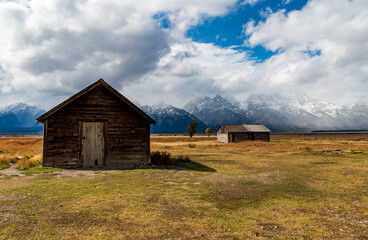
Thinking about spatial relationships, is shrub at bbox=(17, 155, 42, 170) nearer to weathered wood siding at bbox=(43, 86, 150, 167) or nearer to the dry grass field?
weathered wood siding at bbox=(43, 86, 150, 167)

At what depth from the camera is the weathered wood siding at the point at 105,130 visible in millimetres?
15578

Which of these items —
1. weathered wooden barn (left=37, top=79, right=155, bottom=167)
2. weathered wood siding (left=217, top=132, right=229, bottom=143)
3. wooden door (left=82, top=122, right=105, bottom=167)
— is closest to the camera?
weathered wooden barn (left=37, top=79, right=155, bottom=167)

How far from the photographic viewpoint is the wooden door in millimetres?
16047

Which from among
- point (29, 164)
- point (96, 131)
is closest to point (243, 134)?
point (96, 131)

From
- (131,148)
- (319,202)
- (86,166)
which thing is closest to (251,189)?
(319,202)

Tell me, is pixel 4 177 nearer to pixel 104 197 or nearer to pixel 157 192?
pixel 104 197

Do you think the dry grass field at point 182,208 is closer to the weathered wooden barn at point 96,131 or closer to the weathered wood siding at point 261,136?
the weathered wooden barn at point 96,131

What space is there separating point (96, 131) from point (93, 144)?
94 cm

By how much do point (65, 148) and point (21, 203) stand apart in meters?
8.75

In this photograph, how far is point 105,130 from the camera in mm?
16453

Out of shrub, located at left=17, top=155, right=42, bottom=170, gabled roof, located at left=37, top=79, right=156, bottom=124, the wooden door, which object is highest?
gabled roof, located at left=37, top=79, right=156, bottom=124

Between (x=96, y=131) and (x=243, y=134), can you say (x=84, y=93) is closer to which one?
(x=96, y=131)

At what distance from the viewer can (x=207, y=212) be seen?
6812mm

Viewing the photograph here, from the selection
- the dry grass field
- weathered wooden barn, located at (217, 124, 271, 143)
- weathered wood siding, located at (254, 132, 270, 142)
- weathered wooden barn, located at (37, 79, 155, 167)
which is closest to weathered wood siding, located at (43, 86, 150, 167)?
weathered wooden barn, located at (37, 79, 155, 167)
